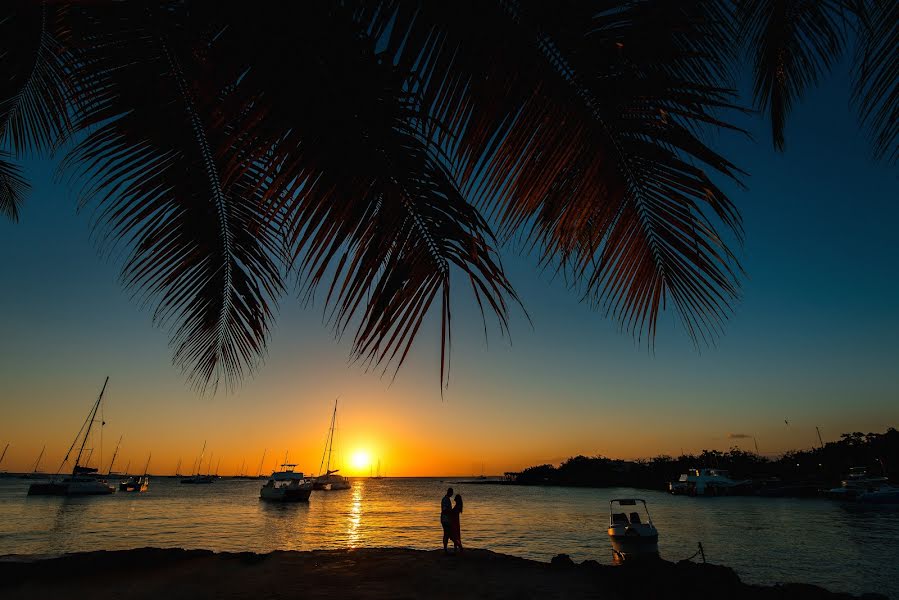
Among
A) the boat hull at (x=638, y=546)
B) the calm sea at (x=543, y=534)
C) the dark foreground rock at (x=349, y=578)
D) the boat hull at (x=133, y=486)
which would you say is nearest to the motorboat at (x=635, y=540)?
the boat hull at (x=638, y=546)

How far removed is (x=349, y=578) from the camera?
911 cm

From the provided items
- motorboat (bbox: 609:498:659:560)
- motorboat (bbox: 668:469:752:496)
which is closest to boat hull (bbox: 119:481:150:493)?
motorboat (bbox: 609:498:659:560)

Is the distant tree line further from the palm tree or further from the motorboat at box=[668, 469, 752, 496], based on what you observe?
the palm tree

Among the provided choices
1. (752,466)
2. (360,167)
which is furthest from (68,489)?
(752,466)

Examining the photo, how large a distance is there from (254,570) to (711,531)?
34.5m

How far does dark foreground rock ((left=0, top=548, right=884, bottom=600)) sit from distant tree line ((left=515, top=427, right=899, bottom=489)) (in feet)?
272

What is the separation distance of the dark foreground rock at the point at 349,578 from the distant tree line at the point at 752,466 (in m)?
83.0

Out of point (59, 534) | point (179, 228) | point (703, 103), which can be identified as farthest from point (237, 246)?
point (59, 534)

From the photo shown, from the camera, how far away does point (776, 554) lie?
891 inches

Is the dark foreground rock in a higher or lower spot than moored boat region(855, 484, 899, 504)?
lower

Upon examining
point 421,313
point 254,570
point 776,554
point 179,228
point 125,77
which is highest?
point 125,77

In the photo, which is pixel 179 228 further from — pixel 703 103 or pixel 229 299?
pixel 703 103

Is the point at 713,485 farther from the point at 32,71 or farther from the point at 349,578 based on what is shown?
the point at 32,71

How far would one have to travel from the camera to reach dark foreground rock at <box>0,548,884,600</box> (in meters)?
7.86
